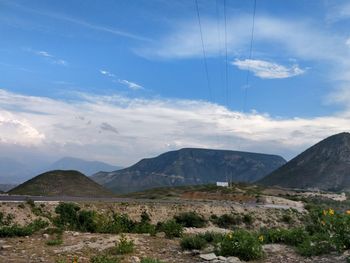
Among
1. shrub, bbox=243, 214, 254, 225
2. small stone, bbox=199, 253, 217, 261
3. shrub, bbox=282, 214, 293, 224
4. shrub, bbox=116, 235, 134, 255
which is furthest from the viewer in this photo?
shrub, bbox=282, 214, 293, 224

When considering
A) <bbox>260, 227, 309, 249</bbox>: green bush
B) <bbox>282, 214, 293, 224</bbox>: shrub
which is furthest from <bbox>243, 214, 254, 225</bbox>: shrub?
<bbox>260, 227, 309, 249</bbox>: green bush

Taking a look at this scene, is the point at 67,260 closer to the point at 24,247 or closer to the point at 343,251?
the point at 24,247

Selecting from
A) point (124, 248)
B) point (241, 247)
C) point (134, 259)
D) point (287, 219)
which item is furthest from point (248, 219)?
point (134, 259)

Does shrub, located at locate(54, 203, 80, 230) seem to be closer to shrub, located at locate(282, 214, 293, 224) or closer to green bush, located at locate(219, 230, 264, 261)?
green bush, located at locate(219, 230, 264, 261)

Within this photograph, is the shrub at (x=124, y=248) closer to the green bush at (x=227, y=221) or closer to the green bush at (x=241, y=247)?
the green bush at (x=241, y=247)

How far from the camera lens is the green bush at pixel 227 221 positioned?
43.5 metres

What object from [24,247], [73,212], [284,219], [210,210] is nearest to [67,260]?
[24,247]

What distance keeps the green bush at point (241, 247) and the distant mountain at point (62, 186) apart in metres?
60.5

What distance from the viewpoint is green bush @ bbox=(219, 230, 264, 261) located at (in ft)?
38.6

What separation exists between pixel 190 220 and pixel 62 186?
45.6 metres

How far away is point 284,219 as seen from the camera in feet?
165

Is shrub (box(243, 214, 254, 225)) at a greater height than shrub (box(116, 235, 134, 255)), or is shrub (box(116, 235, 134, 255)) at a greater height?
shrub (box(116, 235, 134, 255))

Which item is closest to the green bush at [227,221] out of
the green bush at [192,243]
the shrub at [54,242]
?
the green bush at [192,243]

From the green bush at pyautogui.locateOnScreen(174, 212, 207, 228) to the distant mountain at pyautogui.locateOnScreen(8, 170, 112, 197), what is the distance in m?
33.0
